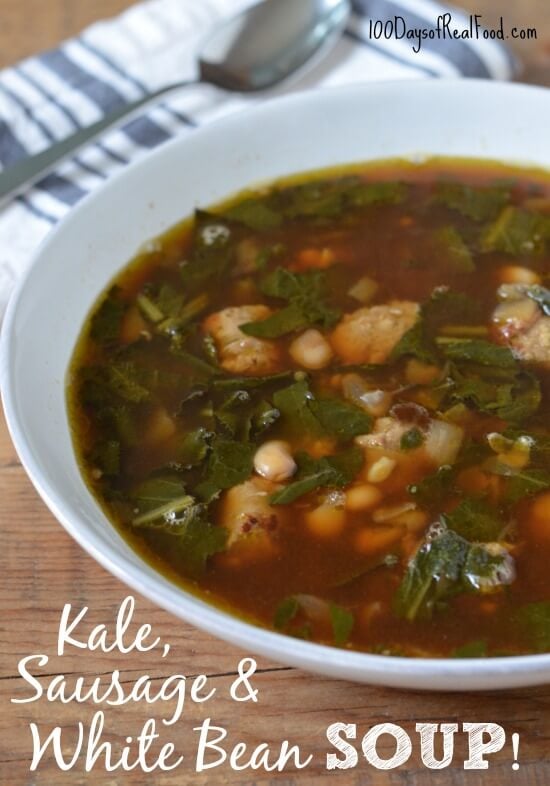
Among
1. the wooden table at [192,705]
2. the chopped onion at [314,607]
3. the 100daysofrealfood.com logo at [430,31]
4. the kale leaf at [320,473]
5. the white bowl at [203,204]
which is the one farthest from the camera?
the 100daysofrealfood.com logo at [430,31]

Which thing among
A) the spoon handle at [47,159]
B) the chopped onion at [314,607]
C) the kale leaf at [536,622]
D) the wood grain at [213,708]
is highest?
the spoon handle at [47,159]

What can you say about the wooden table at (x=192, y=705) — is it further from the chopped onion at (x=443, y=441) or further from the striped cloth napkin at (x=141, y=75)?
the striped cloth napkin at (x=141, y=75)

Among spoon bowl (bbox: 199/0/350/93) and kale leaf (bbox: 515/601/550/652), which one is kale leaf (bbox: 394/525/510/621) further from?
spoon bowl (bbox: 199/0/350/93)

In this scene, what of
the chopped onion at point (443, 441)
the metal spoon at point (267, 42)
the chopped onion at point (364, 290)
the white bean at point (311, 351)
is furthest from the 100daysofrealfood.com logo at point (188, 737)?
the metal spoon at point (267, 42)

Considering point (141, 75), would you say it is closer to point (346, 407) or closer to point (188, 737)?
point (346, 407)

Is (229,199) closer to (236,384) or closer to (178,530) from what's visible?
(236,384)

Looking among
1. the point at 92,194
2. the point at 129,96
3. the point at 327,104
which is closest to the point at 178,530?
the point at 92,194

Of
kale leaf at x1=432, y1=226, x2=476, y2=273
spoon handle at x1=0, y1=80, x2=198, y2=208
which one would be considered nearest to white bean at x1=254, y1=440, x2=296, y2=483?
kale leaf at x1=432, y1=226, x2=476, y2=273
